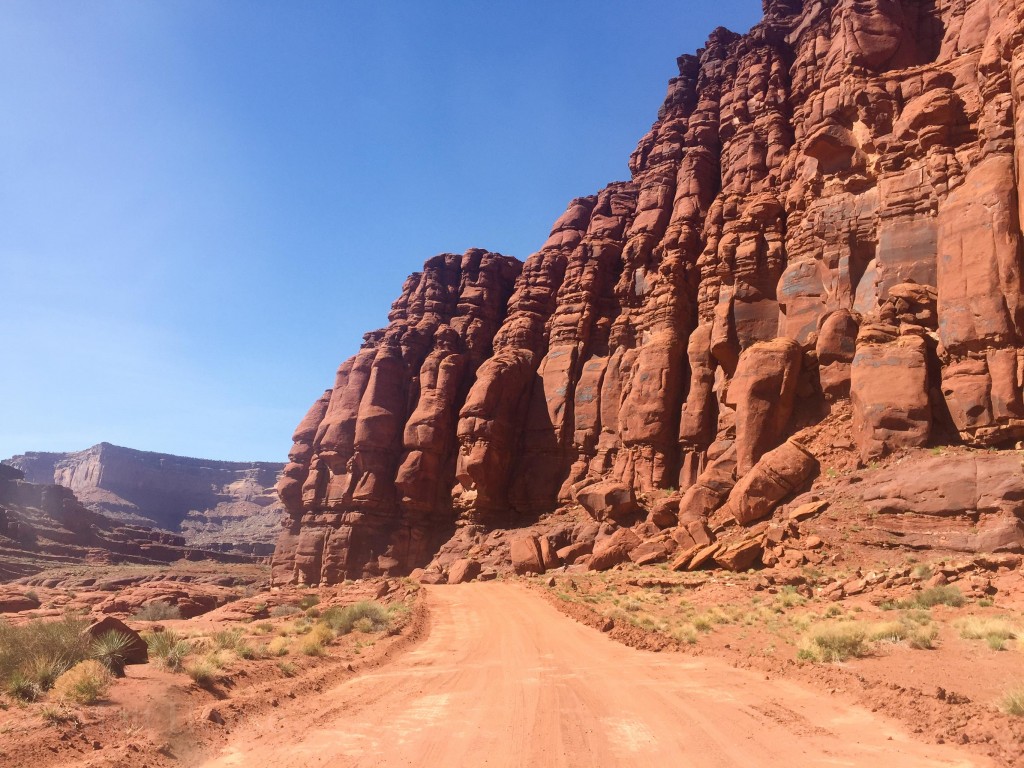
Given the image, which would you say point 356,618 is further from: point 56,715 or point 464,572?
point 464,572

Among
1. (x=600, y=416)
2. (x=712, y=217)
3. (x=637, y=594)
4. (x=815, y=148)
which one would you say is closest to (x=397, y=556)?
(x=600, y=416)

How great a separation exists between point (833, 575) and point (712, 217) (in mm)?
31661

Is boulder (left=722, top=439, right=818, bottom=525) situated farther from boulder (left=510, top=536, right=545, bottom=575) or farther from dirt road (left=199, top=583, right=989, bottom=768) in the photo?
dirt road (left=199, top=583, right=989, bottom=768)

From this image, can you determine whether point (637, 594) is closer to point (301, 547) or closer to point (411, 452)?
point (411, 452)

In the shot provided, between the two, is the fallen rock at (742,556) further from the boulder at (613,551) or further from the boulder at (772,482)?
the boulder at (613,551)

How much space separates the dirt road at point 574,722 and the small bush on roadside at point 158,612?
18446 millimetres

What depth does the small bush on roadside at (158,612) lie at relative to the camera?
2668 centimetres

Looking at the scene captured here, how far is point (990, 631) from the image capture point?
12266mm

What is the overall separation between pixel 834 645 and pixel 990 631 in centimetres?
300

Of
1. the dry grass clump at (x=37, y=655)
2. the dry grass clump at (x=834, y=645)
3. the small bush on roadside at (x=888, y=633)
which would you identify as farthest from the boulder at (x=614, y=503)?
the dry grass clump at (x=37, y=655)

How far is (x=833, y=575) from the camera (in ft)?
66.8

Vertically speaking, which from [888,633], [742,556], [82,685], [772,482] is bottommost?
[82,685]

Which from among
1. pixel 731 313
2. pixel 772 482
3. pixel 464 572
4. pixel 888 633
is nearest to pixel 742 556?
pixel 772 482

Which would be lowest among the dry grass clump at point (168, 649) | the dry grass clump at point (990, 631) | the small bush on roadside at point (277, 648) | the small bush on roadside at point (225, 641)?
the small bush on roadside at point (277, 648)
